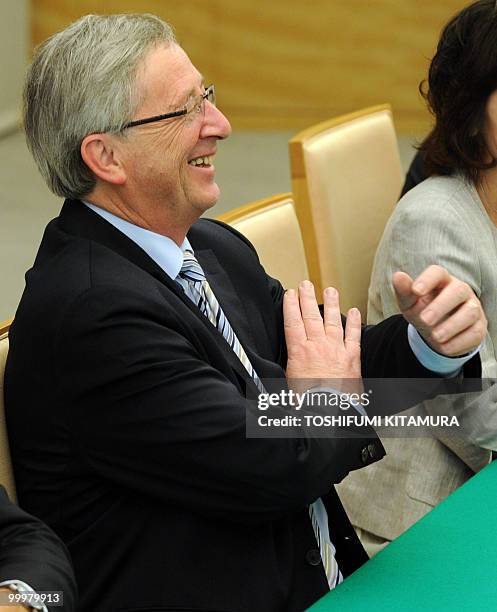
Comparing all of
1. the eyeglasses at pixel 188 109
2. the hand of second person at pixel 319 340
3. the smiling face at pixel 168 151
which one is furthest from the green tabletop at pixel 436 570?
the eyeglasses at pixel 188 109

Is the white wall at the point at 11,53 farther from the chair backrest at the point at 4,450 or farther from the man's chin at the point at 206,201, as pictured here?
the chair backrest at the point at 4,450

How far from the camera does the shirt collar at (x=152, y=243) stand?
1601mm

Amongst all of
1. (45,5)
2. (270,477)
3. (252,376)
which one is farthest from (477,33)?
(45,5)

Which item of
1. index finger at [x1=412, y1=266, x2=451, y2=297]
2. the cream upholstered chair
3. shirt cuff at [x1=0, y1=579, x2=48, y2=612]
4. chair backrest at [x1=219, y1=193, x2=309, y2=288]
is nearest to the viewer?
shirt cuff at [x1=0, y1=579, x2=48, y2=612]

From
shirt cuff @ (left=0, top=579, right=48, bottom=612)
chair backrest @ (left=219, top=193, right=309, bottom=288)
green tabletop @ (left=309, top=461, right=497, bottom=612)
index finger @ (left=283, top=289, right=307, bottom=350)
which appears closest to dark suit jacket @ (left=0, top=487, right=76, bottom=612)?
shirt cuff @ (left=0, top=579, right=48, bottom=612)

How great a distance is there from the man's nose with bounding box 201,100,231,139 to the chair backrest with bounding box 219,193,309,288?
1.12 feet

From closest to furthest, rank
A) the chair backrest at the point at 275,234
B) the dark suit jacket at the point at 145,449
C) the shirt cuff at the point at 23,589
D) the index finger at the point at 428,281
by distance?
1. the shirt cuff at the point at 23,589
2. the dark suit jacket at the point at 145,449
3. the index finger at the point at 428,281
4. the chair backrest at the point at 275,234

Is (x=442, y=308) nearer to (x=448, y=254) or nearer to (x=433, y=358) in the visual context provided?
(x=433, y=358)

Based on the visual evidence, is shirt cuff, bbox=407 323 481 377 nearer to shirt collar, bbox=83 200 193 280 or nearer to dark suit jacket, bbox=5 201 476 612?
dark suit jacket, bbox=5 201 476 612

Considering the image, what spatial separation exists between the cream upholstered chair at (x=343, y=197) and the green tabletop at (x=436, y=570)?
0.99 m

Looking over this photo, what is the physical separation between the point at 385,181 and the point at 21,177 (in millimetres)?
3317

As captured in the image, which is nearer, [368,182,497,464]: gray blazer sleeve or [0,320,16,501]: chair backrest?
[0,320,16,501]: chair backrest

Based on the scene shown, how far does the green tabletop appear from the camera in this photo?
1.29 metres

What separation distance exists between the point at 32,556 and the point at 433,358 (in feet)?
2.45
